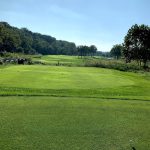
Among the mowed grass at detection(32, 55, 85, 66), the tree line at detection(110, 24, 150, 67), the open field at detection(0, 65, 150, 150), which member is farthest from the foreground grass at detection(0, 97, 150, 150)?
the tree line at detection(110, 24, 150, 67)

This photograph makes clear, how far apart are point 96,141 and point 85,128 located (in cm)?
132

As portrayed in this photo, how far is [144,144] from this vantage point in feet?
28.3

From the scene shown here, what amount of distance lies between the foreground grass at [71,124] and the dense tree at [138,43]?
6647 centimetres

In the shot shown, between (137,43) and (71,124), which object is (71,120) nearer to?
(71,124)

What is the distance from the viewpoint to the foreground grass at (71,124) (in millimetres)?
8355

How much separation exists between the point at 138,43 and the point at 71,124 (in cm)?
7550

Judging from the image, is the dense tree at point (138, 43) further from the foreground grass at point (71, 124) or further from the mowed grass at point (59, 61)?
the foreground grass at point (71, 124)

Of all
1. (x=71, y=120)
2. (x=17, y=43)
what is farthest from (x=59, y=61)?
(x=71, y=120)

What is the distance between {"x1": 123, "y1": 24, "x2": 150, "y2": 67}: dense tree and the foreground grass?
218 feet

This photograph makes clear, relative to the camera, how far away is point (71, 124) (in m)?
10.3

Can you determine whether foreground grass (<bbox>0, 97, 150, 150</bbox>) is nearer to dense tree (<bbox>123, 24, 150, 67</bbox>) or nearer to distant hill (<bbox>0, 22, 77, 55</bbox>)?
dense tree (<bbox>123, 24, 150, 67</bbox>)

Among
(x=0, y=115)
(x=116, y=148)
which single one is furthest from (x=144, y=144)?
(x=0, y=115)

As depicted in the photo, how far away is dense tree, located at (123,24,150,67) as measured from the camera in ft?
262

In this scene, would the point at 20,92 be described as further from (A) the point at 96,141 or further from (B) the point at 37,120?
(A) the point at 96,141
